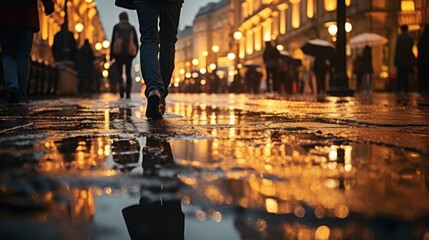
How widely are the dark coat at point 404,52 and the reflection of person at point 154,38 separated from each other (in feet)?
39.0

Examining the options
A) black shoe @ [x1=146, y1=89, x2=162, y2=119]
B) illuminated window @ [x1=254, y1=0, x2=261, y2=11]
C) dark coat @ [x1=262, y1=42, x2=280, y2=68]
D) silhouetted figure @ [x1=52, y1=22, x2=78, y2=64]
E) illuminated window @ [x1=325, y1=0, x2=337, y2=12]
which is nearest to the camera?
black shoe @ [x1=146, y1=89, x2=162, y2=119]

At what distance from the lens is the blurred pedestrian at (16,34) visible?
629 cm

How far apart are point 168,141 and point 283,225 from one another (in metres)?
1.39

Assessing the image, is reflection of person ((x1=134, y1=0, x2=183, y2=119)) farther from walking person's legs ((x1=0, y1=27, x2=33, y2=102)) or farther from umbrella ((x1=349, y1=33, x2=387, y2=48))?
umbrella ((x1=349, y1=33, x2=387, y2=48))

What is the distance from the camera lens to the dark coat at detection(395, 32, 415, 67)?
15.2 metres

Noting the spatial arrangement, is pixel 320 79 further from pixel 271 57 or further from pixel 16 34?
pixel 16 34

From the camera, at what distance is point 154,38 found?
4125 millimetres

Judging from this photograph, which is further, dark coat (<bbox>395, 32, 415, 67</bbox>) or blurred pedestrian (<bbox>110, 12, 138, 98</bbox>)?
dark coat (<bbox>395, 32, 415, 67</bbox>)

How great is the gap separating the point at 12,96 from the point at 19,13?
1022 mm

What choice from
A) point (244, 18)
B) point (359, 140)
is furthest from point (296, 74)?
point (244, 18)

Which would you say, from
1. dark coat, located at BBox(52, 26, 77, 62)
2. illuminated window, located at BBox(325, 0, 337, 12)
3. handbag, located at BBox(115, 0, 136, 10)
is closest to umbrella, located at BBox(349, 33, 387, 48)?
illuminated window, located at BBox(325, 0, 337, 12)

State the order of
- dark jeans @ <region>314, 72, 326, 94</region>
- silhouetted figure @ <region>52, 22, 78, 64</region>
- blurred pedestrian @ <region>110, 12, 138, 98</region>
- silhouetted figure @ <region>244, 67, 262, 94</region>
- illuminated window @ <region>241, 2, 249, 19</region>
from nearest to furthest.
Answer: blurred pedestrian @ <region>110, 12, 138, 98</region>, silhouetted figure @ <region>52, 22, 78, 64</region>, dark jeans @ <region>314, 72, 326, 94</region>, silhouetted figure @ <region>244, 67, 262, 94</region>, illuminated window @ <region>241, 2, 249, 19</region>

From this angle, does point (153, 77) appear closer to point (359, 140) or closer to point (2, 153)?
point (359, 140)

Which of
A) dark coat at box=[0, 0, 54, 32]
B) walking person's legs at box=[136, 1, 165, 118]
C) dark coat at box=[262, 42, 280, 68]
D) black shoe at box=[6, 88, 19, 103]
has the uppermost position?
dark coat at box=[262, 42, 280, 68]
